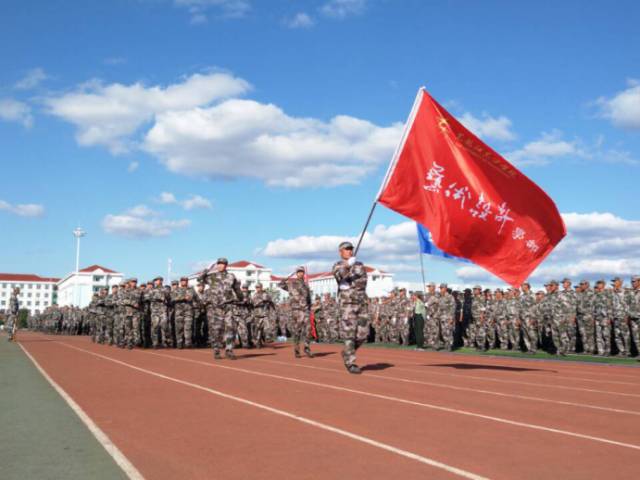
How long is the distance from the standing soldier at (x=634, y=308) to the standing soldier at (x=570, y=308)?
155cm

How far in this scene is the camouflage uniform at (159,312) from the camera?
1888 cm

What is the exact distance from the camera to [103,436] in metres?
5.07

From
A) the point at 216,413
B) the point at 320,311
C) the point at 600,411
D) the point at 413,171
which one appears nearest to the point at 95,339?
the point at 320,311

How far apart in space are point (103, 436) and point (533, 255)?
315 inches

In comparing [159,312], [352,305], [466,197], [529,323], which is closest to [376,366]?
[352,305]

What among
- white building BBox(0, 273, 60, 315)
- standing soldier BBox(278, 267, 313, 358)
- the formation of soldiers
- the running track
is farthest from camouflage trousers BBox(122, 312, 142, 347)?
white building BBox(0, 273, 60, 315)

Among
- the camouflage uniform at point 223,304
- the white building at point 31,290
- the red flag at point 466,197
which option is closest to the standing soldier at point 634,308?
the red flag at point 466,197

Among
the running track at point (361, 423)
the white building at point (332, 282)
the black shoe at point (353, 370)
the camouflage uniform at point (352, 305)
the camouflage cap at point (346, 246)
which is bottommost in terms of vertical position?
the running track at point (361, 423)

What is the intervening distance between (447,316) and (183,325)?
853 cm

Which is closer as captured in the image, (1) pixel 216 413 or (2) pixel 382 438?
(2) pixel 382 438

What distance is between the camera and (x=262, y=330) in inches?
845

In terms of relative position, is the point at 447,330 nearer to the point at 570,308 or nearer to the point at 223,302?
the point at 570,308

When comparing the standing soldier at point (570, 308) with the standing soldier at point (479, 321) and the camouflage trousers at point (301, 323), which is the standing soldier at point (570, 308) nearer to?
the standing soldier at point (479, 321)

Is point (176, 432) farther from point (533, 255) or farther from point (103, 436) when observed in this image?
point (533, 255)
